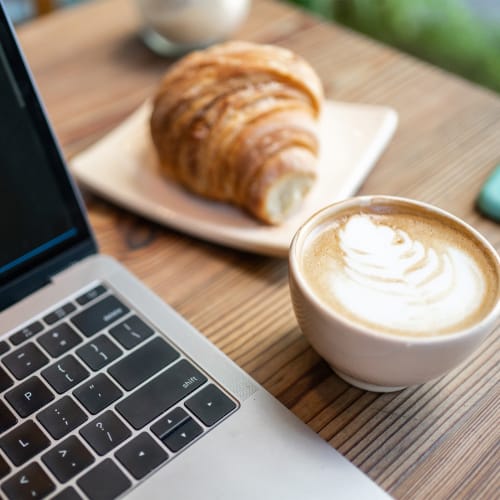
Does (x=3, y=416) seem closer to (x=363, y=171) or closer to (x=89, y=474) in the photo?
(x=89, y=474)

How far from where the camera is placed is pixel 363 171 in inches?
25.5

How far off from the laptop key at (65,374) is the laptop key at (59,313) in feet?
0.14

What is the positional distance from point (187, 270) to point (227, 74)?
19cm

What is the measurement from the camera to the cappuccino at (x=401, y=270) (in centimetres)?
40

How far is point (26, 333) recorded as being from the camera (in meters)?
0.49

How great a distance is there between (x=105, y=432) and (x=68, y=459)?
0.03 m

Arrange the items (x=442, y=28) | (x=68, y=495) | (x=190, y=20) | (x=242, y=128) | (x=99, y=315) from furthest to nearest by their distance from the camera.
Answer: (x=442, y=28) < (x=190, y=20) < (x=242, y=128) < (x=99, y=315) < (x=68, y=495)

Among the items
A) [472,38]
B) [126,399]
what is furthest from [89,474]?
[472,38]

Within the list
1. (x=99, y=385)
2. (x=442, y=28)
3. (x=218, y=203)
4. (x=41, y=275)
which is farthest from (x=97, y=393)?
(x=442, y=28)

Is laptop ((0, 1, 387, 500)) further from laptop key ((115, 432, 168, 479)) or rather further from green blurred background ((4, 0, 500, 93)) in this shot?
green blurred background ((4, 0, 500, 93))

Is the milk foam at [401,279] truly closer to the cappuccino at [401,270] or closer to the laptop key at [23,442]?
the cappuccino at [401,270]

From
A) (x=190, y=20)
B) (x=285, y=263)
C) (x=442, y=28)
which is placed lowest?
(x=442, y=28)

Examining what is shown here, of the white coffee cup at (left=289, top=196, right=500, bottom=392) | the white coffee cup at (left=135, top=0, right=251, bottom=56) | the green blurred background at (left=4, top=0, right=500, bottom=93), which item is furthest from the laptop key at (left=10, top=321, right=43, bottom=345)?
the green blurred background at (left=4, top=0, right=500, bottom=93)

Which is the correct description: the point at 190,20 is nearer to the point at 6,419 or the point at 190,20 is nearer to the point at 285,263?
the point at 285,263
